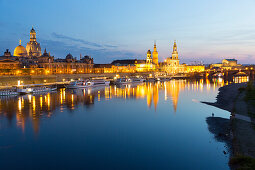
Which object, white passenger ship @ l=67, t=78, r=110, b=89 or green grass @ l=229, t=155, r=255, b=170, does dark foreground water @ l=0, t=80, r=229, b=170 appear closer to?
green grass @ l=229, t=155, r=255, b=170

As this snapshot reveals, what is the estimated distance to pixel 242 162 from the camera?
1608 cm

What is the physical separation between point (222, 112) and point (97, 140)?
1975cm

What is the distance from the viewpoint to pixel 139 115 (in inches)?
1373

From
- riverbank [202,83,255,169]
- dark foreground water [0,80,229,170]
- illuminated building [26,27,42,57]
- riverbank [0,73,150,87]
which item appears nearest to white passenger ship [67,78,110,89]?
riverbank [0,73,150,87]

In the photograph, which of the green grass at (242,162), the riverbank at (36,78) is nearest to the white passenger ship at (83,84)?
the riverbank at (36,78)

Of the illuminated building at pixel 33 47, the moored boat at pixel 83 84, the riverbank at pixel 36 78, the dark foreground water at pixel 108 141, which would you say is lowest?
the dark foreground water at pixel 108 141

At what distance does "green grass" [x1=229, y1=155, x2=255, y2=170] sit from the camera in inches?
598

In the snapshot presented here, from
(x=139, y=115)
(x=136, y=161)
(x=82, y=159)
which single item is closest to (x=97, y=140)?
(x=82, y=159)

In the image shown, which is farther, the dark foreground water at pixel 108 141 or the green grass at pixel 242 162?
the dark foreground water at pixel 108 141

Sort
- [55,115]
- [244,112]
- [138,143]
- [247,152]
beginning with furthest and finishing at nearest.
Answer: [55,115]
[244,112]
[138,143]
[247,152]

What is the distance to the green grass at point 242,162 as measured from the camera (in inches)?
598

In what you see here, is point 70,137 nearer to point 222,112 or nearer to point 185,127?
point 185,127

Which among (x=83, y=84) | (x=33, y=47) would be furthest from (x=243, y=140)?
(x=33, y=47)

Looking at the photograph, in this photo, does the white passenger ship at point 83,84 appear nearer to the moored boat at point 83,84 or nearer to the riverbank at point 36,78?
the moored boat at point 83,84
